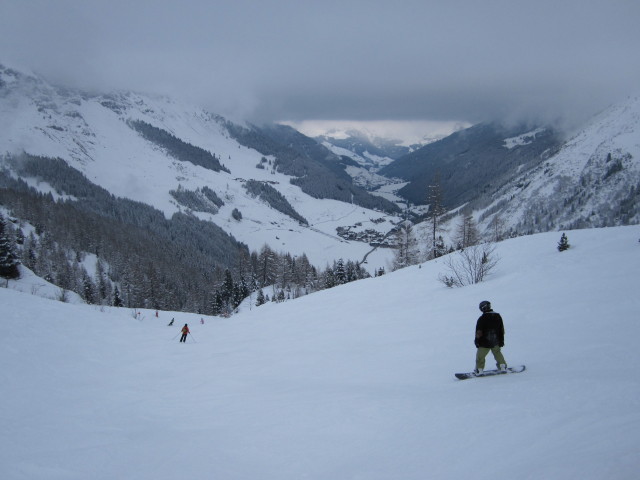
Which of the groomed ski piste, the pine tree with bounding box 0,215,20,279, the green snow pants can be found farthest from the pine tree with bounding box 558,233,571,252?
the pine tree with bounding box 0,215,20,279

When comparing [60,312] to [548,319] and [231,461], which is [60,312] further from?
[548,319]

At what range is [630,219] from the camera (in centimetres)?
14550

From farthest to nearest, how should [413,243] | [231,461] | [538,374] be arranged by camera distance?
[413,243]
[538,374]
[231,461]

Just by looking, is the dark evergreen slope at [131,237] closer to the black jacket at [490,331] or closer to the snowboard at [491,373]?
the snowboard at [491,373]

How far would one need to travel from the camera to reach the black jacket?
24.8ft

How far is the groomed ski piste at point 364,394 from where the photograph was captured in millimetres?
4805

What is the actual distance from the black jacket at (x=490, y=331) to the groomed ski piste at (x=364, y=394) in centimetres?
82

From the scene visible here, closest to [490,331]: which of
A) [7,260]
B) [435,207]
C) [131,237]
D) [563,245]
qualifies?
[563,245]

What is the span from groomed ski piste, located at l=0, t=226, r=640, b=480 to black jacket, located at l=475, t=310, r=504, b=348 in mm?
820

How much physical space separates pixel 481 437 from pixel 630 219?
7684 inches

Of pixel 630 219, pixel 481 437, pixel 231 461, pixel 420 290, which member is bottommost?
pixel 231 461

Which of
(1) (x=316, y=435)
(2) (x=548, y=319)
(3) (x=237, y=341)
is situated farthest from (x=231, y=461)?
(3) (x=237, y=341)

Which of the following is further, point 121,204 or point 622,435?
point 121,204

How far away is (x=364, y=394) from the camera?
802 cm
